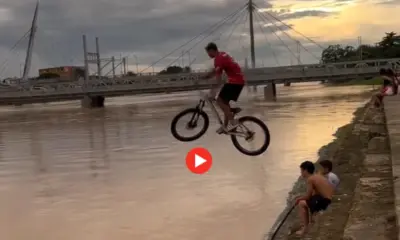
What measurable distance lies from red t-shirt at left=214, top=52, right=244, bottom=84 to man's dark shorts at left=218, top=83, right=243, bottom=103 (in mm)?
214

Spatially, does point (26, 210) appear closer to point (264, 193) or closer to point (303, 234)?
point (264, 193)

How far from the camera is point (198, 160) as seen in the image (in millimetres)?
23859

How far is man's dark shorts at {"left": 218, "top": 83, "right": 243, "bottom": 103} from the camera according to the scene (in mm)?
9906

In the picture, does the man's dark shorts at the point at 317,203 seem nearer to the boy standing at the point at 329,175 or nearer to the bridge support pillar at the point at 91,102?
the boy standing at the point at 329,175

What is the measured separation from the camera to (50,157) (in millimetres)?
24406

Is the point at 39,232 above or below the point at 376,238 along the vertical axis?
below

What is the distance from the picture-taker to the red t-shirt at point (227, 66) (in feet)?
30.8

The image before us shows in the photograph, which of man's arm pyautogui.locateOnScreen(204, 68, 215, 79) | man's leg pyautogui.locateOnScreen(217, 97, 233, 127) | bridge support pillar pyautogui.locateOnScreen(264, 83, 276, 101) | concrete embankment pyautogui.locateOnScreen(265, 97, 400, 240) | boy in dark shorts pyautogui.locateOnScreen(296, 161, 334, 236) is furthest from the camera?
bridge support pillar pyautogui.locateOnScreen(264, 83, 276, 101)

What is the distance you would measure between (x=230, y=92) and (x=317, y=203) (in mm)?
2155

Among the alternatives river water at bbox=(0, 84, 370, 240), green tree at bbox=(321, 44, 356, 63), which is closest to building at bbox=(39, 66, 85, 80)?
green tree at bbox=(321, 44, 356, 63)

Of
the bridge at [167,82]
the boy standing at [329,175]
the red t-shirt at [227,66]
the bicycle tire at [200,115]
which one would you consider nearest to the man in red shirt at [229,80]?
the red t-shirt at [227,66]

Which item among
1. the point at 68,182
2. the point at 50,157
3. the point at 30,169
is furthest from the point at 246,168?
the point at 50,157

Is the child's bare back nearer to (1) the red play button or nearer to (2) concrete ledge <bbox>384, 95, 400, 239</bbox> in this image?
(2) concrete ledge <bbox>384, 95, 400, 239</bbox>

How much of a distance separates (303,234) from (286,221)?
1.45 m
